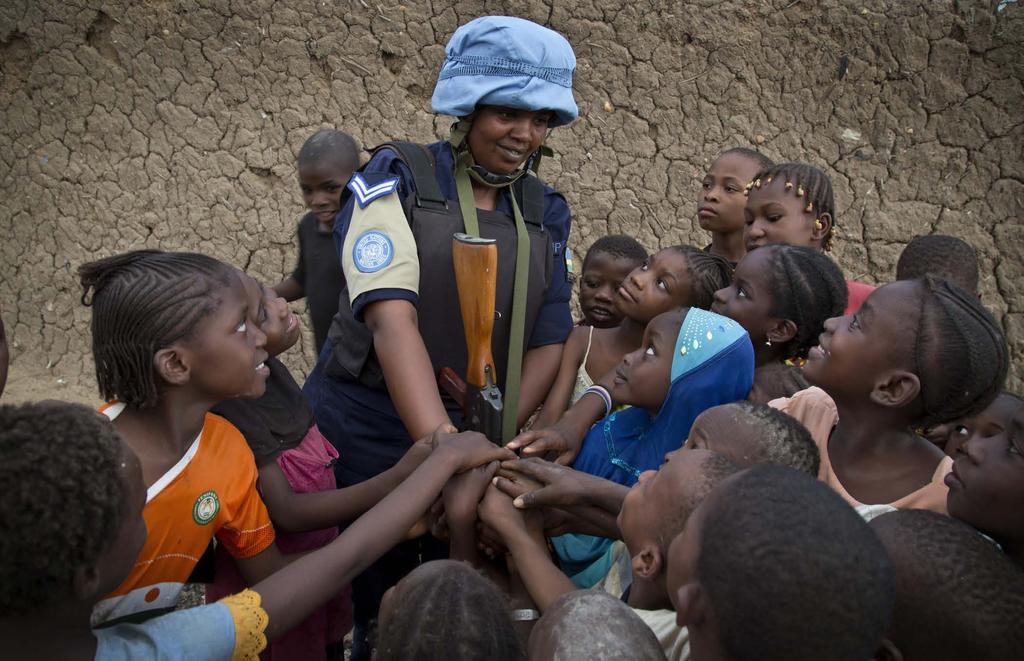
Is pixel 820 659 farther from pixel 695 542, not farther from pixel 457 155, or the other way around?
pixel 457 155

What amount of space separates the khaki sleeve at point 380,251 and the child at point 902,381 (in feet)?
3.51

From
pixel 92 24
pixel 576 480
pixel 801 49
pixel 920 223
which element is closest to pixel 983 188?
pixel 920 223

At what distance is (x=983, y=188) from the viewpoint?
465cm

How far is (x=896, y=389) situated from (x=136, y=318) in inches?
65.4

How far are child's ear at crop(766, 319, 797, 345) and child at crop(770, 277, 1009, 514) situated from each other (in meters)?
0.38

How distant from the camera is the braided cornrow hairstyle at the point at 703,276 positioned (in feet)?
8.39

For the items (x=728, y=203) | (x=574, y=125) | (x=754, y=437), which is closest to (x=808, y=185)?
(x=728, y=203)

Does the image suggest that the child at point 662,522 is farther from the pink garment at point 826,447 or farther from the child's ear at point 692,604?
the pink garment at point 826,447

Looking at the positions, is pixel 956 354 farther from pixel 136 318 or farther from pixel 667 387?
pixel 136 318

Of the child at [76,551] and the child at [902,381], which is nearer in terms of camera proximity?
the child at [76,551]

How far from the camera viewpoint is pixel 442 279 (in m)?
2.30

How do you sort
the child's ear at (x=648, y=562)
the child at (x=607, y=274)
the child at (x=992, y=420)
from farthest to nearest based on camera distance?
1. the child at (x=607, y=274)
2. the child at (x=992, y=420)
3. the child's ear at (x=648, y=562)

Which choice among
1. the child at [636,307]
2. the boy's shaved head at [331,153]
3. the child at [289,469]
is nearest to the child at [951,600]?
the child at [289,469]

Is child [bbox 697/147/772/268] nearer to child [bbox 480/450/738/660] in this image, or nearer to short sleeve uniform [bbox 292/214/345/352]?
short sleeve uniform [bbox 292/214/345/352]
